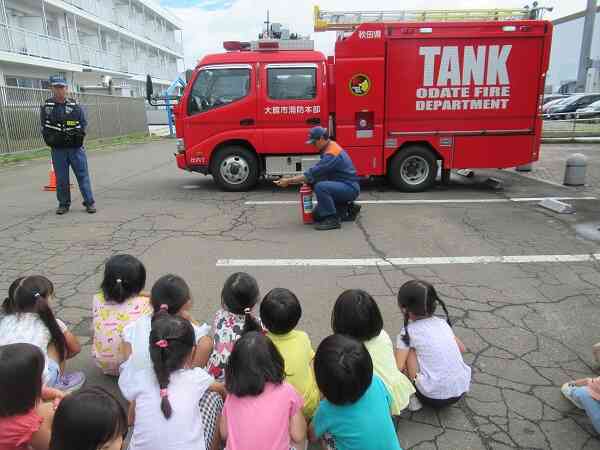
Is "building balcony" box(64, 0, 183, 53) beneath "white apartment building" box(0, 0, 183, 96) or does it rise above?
above

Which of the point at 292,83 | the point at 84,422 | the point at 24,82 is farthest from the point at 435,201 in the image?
the point at 24,82

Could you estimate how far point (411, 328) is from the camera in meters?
2.78

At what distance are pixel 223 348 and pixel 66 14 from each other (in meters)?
30.6

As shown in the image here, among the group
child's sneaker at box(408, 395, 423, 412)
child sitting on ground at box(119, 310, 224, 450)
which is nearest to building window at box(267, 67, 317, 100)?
child's sneaker at box(408, 395, 423, 412)

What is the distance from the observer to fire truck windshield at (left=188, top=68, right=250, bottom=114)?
863 centimetres

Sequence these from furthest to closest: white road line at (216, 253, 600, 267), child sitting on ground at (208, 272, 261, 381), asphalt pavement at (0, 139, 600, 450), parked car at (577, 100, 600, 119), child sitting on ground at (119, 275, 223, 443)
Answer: parked car at (577, 100, 600, 119), white road line at (216, 253, 600, 267), asphalt pavement at (0, 139, 600, 450), child sitting on ground at (208, 272, 261, 381), child sitting on ground at (119, 275, 223, 443)

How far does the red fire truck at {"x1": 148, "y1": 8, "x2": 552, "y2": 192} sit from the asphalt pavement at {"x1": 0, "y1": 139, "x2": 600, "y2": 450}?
2.34 ft

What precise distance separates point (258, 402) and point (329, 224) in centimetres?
464

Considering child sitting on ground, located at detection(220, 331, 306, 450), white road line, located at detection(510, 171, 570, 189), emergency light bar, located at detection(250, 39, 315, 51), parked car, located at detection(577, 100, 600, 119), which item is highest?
emergency light bar, located at detection(250, 39, 315, 51)

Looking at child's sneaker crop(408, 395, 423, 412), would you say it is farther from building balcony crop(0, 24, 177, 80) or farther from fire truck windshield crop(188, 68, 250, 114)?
building balcony crop(0, 24, 177, 80)

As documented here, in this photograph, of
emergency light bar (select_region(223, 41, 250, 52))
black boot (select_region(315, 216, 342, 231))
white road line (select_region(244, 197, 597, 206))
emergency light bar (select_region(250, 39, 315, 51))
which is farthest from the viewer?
emergency light bar (select_region(223, 41, 250, 52))

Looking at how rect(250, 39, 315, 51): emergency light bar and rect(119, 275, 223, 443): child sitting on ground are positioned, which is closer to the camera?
rect(119, 275, 223, 443): child sitting on ground

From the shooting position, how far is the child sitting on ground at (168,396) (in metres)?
2.06

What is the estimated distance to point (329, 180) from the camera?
6754mm
